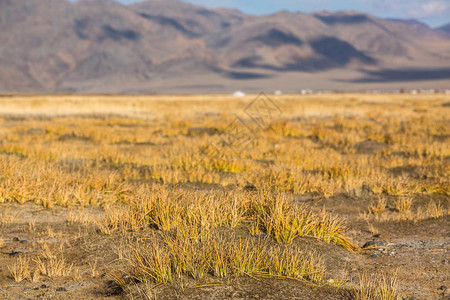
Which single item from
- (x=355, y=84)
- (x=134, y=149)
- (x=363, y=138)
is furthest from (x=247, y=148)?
(x=355, y=84)

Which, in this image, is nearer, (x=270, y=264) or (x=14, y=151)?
(x=270, y=264)

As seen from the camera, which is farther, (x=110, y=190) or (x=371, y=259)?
(x=110, y=190)

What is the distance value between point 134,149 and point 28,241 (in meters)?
10.3

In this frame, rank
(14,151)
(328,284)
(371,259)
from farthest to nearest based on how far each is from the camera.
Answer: (14,151)
(371,259)
(328,284)

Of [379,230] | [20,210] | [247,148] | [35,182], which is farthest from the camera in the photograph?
[247,148]

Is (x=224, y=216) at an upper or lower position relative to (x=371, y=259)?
upper

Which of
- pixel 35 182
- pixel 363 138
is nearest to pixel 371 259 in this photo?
pixel 35 182

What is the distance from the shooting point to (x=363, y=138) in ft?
66.0

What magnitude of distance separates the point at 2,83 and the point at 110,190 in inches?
7743

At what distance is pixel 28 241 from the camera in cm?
649

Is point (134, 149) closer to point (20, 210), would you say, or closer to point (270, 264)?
point (20, 210)

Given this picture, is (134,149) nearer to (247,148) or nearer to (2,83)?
(247,148)

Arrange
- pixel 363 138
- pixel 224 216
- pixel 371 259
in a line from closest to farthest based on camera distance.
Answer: pixel 371 259 < pixel 224 216 < pixel 363 138

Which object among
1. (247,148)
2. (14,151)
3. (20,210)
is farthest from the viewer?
(247,148)
